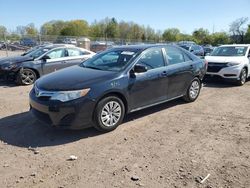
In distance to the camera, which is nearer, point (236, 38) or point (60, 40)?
point (60, 40)

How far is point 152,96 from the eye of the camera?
6.02 meters

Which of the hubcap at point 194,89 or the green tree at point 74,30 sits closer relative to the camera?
the hubcap at point 194,89

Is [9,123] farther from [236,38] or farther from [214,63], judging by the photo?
[236,38]

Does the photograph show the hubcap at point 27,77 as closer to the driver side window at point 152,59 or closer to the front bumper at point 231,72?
the driver side window at point 152,59

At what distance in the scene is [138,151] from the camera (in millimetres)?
4434

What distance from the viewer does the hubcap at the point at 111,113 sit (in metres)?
5.12

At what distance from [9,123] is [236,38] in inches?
3295

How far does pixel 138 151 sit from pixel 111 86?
1.33m

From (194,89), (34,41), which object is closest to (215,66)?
(194,89)

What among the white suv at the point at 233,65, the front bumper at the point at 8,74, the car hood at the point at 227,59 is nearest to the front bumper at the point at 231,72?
the white suv at the point at 233,65

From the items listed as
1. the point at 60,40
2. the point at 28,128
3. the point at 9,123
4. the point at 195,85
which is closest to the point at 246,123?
the point at 195,85

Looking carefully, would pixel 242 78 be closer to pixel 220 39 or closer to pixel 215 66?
pixel 215 66

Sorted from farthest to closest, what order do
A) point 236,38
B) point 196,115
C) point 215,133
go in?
point 236,38 < point 196,115 < point 215,133

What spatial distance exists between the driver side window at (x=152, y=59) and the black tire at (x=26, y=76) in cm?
589
